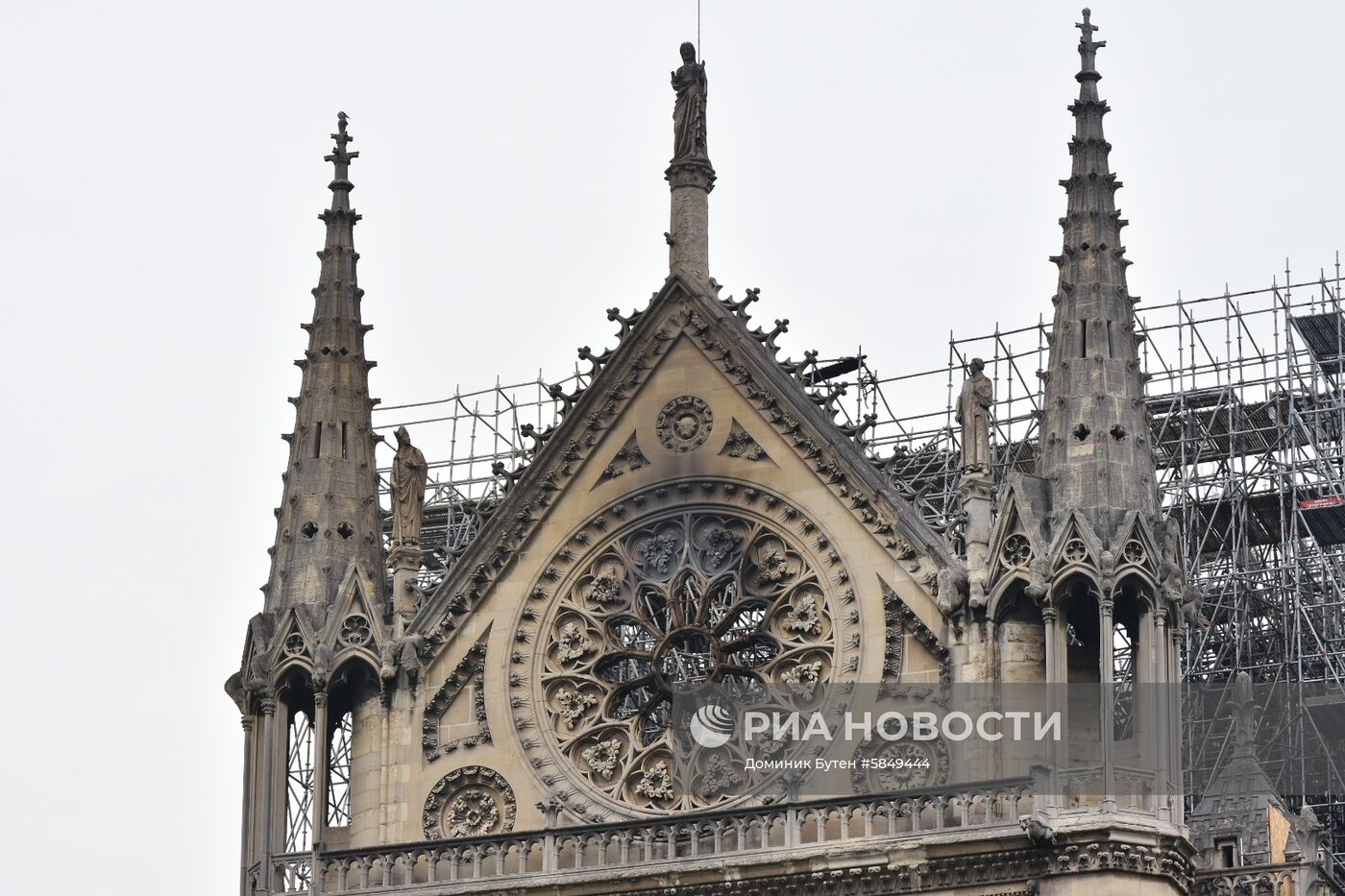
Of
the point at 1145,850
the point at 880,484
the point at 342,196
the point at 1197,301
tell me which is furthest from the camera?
the point at 1197,301

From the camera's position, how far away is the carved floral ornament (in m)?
36.2

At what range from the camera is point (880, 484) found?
3634 centimetres

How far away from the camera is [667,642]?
3684cm

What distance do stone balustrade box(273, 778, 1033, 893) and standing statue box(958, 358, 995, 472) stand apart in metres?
3.71

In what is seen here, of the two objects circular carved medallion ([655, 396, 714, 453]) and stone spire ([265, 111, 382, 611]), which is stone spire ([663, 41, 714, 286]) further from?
stone spire ([265, 111, 382, 611])

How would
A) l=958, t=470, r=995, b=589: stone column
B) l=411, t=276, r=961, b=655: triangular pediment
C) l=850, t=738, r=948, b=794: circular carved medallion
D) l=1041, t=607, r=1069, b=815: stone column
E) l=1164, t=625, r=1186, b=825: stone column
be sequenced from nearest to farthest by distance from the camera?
1. l=1041, t=607, r=1069, b=815: stone column
2. l=1164, t=625, r=1186, b=825: stone column
3. l=850, t=738, r=948, b=794: circular carved medallion
4. l=958, t=470, r=995, b=589: stone column
5. l=411, t=276, r=961, b=655: triangular pediment

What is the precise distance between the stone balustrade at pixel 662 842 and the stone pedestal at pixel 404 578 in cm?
290

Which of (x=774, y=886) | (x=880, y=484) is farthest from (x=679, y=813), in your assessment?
(x=880, y=484)

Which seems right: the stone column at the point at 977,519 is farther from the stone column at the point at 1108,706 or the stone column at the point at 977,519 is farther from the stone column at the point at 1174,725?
the stone column at the point at 1174,725

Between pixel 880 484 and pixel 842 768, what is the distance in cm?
298

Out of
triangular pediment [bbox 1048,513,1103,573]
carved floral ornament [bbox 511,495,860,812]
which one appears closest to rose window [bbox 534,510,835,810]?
carved floral ornament [bbox 511,495,860,812]

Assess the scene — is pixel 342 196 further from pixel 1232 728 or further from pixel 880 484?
pixel 1232 728

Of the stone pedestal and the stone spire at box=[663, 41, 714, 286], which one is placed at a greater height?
the stone spire at box=[663, 41, 714, 286]

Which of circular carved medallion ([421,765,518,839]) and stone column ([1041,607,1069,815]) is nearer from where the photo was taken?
stone column ([1041,607,1069,815])
